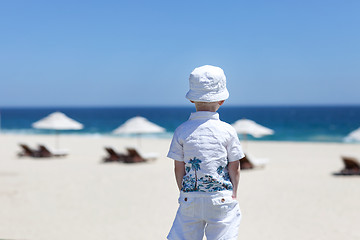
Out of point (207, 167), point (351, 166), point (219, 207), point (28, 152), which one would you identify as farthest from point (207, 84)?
point (28, 152)

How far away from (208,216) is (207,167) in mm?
325

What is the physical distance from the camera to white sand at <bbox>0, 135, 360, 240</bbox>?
245 inches

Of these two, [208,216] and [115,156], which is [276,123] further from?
[208,216]

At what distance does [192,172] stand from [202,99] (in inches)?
19.8

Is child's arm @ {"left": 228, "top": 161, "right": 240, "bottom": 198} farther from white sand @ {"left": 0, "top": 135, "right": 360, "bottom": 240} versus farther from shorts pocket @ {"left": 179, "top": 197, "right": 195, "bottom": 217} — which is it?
white sand @ {"left": 0, "top": 135, "right": 360, "bottom": 240}

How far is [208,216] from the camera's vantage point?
2.73 m

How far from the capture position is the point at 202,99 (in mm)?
2785

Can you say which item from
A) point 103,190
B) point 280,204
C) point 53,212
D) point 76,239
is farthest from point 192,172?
point 103,190

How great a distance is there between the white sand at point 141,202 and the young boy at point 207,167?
3.19 metres

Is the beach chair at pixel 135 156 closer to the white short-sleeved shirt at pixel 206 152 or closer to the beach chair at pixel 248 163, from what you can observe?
the beach chair at pixel 248 163

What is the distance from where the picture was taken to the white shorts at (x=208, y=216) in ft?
8.94

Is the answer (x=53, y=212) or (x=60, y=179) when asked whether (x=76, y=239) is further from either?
(x=60, y=179)

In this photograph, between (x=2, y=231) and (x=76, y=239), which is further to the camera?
(x=2, y=231)

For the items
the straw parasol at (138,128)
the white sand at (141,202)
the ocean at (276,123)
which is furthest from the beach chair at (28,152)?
the ocean at (276,123)
